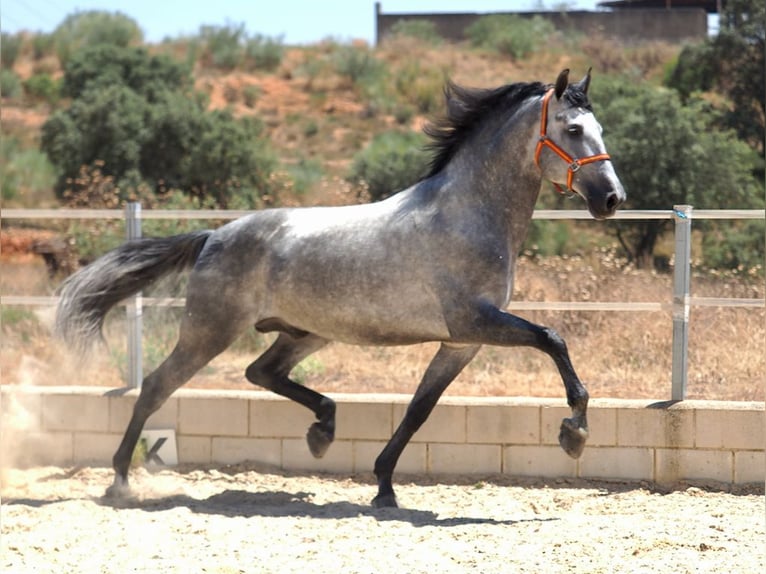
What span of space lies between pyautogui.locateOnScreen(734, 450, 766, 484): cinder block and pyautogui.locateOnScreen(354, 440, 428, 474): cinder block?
1.92 metres

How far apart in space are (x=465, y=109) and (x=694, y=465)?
8.52 ft

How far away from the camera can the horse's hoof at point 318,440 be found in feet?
22.9

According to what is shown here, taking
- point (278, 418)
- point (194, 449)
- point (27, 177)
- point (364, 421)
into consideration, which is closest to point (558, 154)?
point (364, 421)

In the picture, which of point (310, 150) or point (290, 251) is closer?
point (290, 251)


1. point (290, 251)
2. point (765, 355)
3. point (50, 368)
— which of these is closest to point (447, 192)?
point (290, 251)

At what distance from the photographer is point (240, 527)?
614 centimetres

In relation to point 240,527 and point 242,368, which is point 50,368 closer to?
point 242,368

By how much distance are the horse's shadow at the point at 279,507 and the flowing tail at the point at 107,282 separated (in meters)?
1.06

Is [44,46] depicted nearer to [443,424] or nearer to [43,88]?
[43,88]

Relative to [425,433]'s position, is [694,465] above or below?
below

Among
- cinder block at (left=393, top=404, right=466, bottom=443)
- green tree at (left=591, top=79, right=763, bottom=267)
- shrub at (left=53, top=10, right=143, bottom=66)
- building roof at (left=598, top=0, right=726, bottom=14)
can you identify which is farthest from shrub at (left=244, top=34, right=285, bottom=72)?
cinder block at (left=393, top=404, right=466, bottom=443)

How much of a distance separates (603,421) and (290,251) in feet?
7.27

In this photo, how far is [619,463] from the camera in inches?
284

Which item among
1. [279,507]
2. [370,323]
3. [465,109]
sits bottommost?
[279,507]
